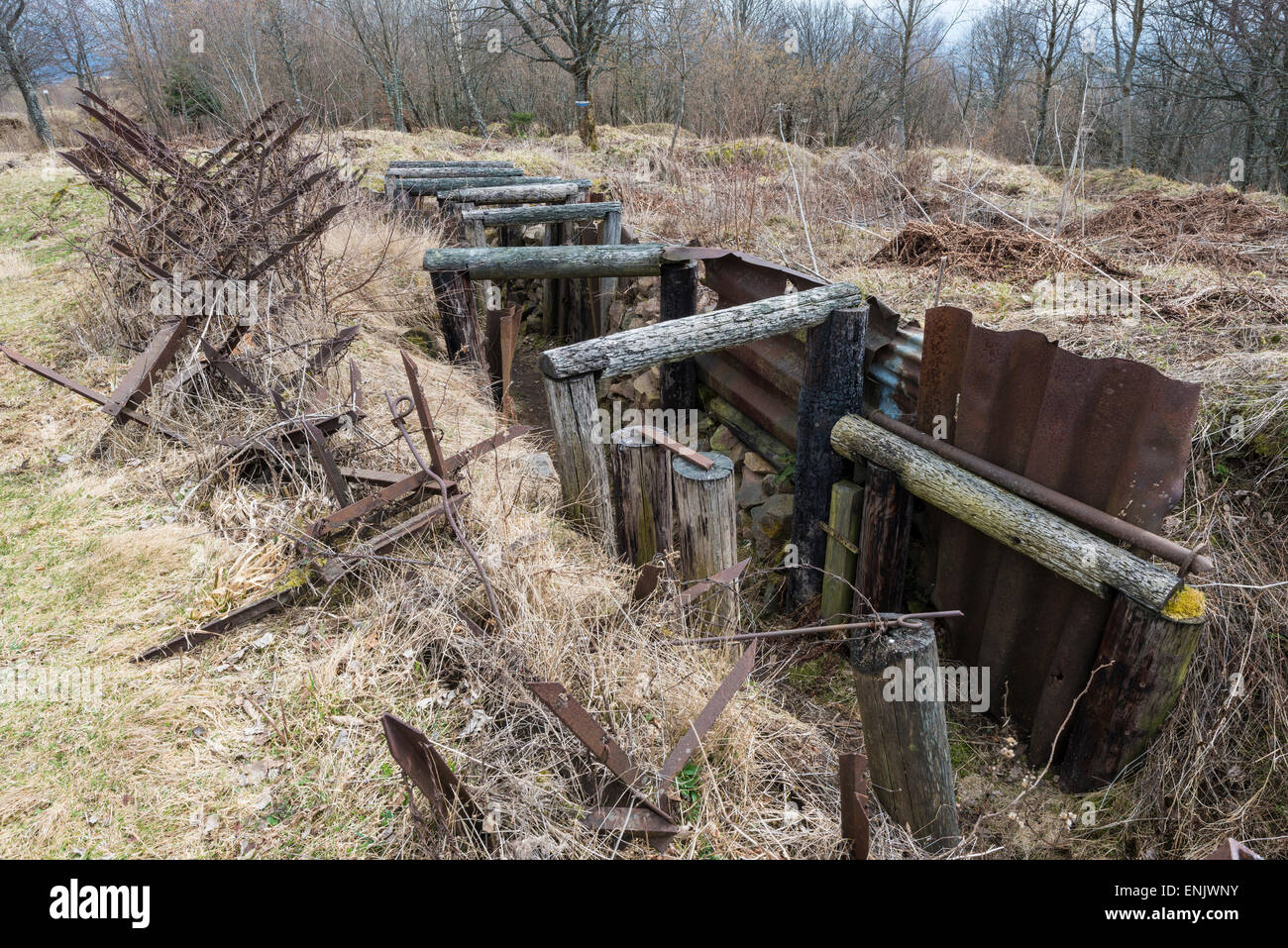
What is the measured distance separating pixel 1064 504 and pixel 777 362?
7.09ft

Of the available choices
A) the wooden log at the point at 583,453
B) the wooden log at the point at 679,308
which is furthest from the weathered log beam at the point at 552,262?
the wooden log at the point at 583,453

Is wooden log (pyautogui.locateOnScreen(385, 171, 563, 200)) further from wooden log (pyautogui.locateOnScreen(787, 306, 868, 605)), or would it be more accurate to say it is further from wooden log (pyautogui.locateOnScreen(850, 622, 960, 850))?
wooden log (pyautogui.locateOnScreen(850, 622, 960, 850))

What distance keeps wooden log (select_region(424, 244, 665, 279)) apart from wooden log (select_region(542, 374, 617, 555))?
1756 millimetres

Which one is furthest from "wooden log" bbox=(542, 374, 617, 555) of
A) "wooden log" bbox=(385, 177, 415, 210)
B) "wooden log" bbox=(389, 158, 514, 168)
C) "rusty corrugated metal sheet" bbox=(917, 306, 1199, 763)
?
"wooden log" bbox=(389, 158, 514, 168)

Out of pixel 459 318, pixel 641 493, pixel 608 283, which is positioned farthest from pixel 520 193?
pixel 641 493

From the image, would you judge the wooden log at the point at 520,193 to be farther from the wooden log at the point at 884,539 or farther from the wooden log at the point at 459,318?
the wooden log at the point at 884,539

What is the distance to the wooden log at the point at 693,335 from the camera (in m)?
3.24

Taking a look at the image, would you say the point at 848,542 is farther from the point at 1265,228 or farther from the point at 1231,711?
the point at 1265,228

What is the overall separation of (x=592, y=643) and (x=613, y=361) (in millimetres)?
1297

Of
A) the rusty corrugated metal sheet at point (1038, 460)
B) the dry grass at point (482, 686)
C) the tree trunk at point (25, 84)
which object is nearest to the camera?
the dry grass at point (482, 686)

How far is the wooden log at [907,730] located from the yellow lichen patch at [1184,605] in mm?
901

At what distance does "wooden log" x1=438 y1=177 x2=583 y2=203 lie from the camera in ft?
24.2

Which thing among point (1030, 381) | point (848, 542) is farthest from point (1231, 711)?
point (848, 542)

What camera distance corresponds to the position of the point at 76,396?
512cm
